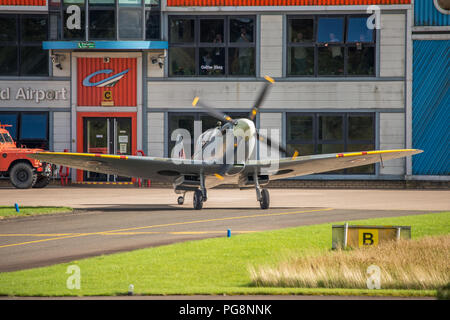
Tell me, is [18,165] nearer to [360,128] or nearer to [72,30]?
[72,30]

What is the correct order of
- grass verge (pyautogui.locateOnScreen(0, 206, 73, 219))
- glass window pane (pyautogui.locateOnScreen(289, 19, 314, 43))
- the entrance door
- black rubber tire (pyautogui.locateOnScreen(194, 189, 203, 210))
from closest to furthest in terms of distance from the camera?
grass verge (pyautogui.locateOnScreen(0, 206, 73, 219)) < black rubber tire (pyautogui.locateOnScreen(194, 189, 203, 210)) < glass window pane (pyautogui.locateOnScreen(289, 19, 314, 43)) < the entrance door

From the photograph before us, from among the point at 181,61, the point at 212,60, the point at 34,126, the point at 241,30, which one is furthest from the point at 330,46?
the point at 34,126

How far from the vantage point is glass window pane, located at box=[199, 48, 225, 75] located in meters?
37.1

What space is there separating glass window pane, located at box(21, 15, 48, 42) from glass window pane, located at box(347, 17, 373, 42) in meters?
14.8

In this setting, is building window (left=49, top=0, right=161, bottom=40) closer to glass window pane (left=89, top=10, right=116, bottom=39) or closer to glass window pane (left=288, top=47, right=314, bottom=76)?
glass window pane (left=89, top=10, right=116, bottom=39)

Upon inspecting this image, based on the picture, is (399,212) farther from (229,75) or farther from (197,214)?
(229,75)

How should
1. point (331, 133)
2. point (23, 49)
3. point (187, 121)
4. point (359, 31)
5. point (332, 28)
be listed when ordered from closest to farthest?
point (359, 31) → point (332, 28) → point (331, 133) → point (187, 121) → point (23, 49)

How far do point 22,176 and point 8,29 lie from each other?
821 centimetres

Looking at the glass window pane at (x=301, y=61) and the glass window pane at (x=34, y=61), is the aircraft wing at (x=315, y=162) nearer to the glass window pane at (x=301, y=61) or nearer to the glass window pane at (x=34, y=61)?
the glass window pane at (x=301, y=61)

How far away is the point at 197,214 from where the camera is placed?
2272 centimetres

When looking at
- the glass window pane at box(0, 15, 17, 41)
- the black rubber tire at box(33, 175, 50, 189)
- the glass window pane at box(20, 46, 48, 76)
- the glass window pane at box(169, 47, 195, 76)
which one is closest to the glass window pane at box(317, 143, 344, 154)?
the glass window pane at box(169, 47, 195, 76)

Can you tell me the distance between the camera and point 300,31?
3700 centimetres

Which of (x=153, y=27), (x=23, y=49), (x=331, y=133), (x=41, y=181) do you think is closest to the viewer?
(x=41, y=181)
